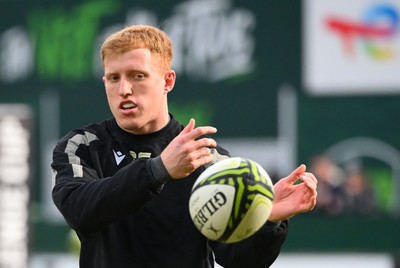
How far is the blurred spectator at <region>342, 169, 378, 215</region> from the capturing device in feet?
66.6

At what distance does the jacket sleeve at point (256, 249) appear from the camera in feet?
17.8

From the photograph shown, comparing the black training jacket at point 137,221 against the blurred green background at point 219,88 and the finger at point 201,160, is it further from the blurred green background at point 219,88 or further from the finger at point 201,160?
the blurred green background at point 219,88

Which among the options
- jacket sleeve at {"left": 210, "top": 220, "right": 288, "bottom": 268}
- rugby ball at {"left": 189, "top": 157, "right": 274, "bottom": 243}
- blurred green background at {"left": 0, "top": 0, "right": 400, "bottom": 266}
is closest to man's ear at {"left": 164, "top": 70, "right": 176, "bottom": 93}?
rugby ball at {"left": 189, "top": 157, "right": 274, "bottom": 243}

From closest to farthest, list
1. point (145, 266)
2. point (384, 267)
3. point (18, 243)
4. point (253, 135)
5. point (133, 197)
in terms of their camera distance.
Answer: point (133, 197), point (145, 266), point (18, 243), point (384, 267), point (253, 135)

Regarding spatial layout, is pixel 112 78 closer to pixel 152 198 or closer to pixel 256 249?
pixel 152 198

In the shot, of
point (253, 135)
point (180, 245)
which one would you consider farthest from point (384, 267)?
point (180, 245)

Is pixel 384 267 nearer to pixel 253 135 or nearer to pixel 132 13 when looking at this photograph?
pixel 253 135

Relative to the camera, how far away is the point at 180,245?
549cm

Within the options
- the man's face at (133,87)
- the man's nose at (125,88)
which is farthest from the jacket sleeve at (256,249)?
the man's nose at (125,88)

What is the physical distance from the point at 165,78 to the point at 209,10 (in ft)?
52.0

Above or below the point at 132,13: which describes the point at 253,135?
below

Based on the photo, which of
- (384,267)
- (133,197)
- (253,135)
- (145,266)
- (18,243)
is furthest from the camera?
(253,135)

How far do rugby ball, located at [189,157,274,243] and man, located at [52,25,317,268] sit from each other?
26 cm

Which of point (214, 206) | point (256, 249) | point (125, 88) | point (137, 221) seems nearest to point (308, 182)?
point (256, 249)
